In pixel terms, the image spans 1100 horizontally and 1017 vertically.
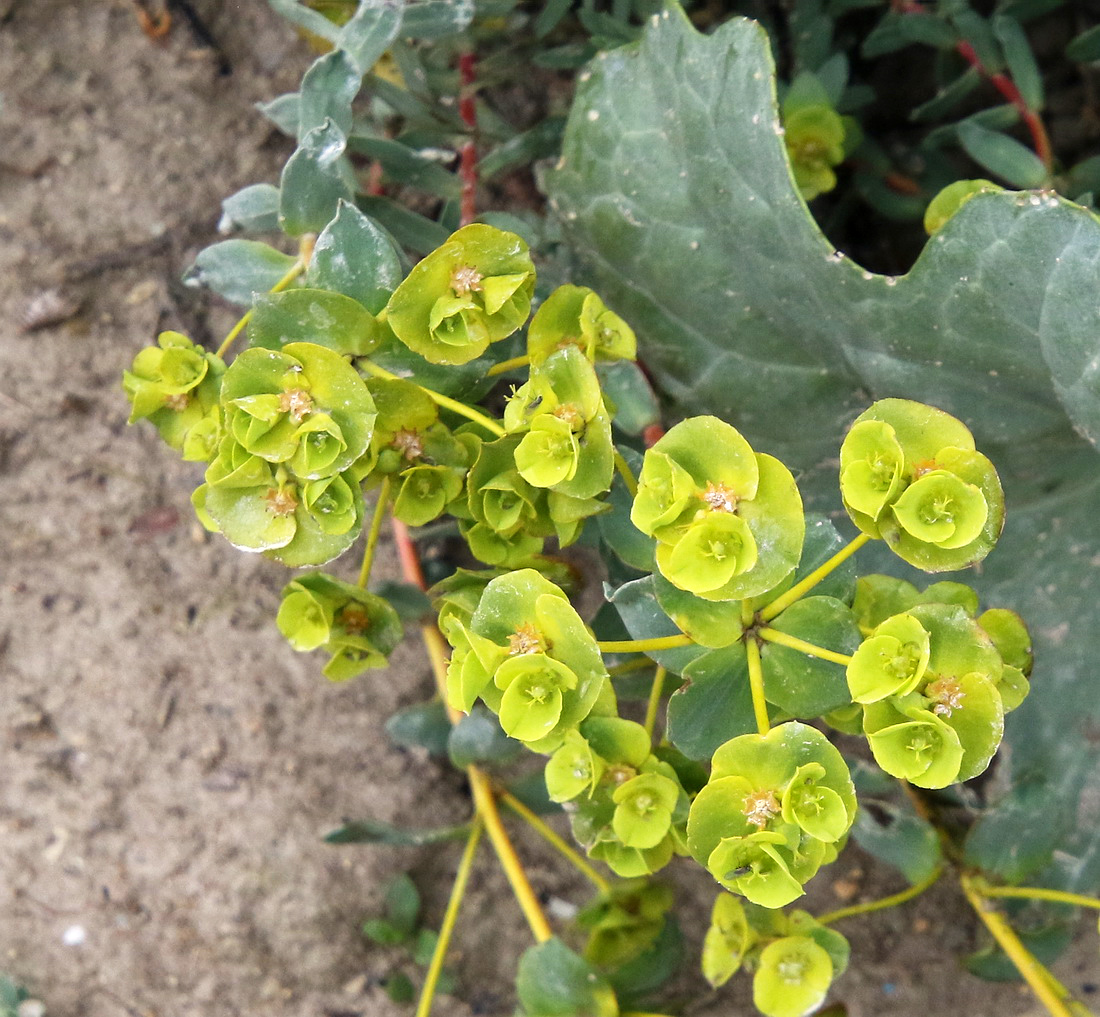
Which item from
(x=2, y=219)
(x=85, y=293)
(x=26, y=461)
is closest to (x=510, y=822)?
(x=26, y=461)

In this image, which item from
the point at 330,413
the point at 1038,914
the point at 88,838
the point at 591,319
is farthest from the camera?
the point at 88,838

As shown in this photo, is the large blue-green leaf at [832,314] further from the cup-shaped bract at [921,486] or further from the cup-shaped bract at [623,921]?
the cup-shaped bract at [623,921]

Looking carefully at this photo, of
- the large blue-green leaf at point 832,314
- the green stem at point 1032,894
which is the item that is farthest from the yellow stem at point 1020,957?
the large blue-green leaf at point 832,314

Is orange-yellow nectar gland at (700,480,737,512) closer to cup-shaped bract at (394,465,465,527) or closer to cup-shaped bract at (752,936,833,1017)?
cup-shaped bract at (394,465,465,527)

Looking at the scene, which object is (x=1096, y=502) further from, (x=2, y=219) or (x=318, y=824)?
(x=2, y=219)

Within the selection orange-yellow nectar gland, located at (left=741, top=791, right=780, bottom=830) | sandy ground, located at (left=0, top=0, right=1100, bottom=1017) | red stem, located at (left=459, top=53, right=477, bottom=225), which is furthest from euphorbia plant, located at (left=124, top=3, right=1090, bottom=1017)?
sandy ground, located at (left=0, top=0, right=1100, bottom=1017)

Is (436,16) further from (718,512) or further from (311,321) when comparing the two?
(718,512)
